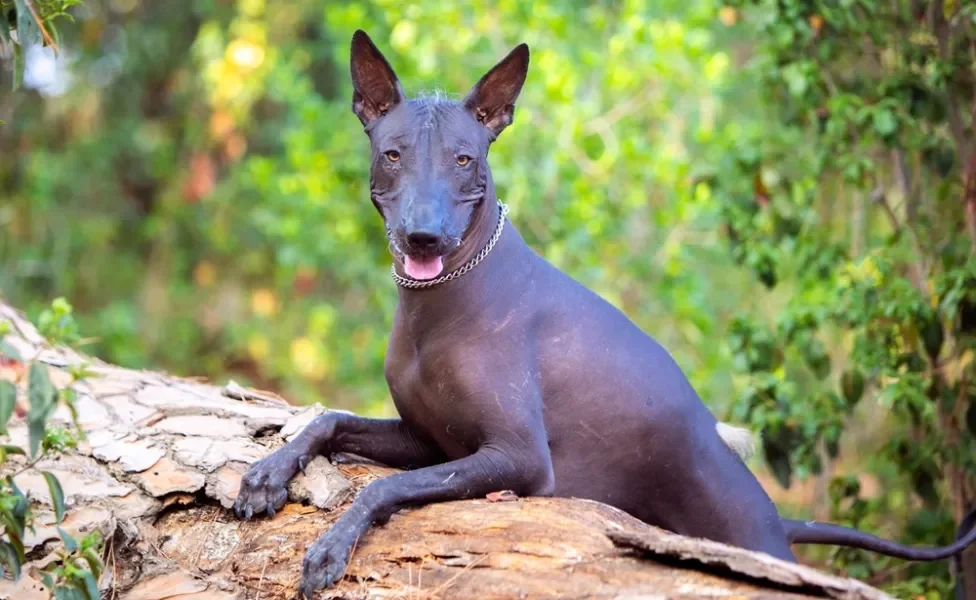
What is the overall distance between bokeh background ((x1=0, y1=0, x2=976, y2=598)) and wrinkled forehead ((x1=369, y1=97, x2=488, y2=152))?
129 centimetres

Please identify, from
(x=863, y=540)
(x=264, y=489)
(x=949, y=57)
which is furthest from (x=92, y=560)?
(x=949, y=57)

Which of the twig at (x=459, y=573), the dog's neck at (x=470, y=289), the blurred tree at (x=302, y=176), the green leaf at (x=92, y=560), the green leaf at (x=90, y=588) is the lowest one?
the twig at (x=459, y=573)

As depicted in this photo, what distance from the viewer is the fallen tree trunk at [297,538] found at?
333 cm

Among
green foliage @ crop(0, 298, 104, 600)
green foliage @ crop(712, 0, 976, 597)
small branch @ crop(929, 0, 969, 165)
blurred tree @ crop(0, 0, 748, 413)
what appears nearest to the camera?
green foliage @ crop(0, 298, 104, 600)

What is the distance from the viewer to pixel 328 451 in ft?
14.3

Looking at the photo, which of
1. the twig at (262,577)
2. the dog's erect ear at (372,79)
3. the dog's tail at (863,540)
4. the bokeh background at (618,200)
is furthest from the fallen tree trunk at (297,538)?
the bokeh background at (618,200)

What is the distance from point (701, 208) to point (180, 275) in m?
7.41

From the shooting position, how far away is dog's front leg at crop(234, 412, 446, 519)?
159 inches

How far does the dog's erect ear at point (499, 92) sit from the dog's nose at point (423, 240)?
611mm

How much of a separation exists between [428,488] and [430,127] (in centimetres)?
123

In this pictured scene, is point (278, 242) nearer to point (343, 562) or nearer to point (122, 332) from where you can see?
point (122, 332)

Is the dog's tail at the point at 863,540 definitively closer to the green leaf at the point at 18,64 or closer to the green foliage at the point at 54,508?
the green foliage at the point at 54,508

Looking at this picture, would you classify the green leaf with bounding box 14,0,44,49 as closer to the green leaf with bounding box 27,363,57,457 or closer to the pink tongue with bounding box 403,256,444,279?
the green leaf with bounding box 27,363,57,457

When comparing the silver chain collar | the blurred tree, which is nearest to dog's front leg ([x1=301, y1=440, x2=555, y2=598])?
the silver chain collar
